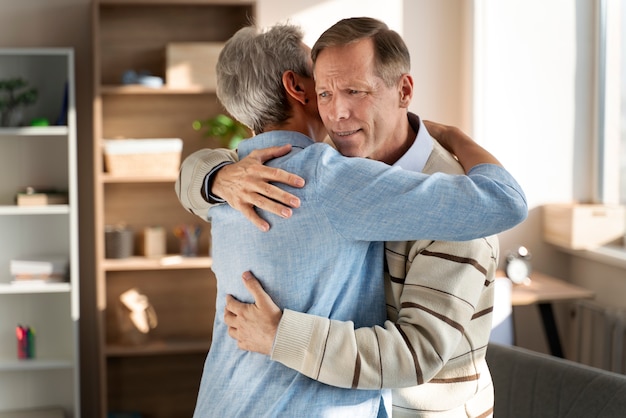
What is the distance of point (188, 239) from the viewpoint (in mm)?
4191

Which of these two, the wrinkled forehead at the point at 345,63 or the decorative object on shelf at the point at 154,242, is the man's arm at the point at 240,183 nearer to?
the wrinkled forehead at the point at 345,63

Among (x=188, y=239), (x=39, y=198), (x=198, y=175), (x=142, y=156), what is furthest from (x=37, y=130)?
(x=198, y=175)

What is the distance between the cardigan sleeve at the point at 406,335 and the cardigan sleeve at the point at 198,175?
382 mm

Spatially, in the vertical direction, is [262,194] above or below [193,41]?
below

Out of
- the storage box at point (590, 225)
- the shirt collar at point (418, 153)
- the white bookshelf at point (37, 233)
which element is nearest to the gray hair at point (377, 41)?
the shirt collar at point (418, 153)

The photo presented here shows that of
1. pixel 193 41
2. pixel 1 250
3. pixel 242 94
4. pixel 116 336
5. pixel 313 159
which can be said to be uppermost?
pixel 193 41

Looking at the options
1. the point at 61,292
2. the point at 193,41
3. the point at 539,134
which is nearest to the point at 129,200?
the point at 61,292

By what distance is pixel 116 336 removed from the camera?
4293 millimetres

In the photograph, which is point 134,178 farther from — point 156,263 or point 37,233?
point 37,233

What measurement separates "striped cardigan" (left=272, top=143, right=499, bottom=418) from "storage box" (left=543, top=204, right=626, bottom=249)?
2.71m

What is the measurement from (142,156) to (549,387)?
2495 millimetres

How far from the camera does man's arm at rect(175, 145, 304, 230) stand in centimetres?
134

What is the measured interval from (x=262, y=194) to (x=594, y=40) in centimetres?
346

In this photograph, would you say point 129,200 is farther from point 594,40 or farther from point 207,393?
point 207,393
